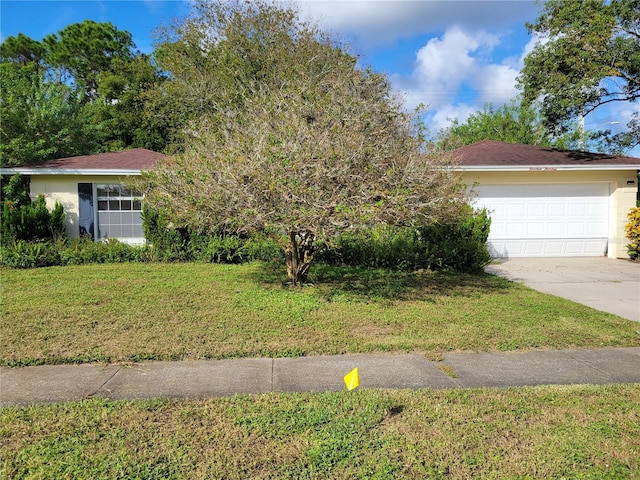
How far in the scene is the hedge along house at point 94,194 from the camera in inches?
462

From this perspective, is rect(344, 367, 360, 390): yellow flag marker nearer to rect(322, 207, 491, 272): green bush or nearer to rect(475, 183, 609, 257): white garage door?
rect(322, 207, 491, 272): green bush

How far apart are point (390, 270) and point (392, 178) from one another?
13.3 feet

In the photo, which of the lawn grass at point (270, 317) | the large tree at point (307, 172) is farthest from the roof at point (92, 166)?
the large tree at point (307, 172)

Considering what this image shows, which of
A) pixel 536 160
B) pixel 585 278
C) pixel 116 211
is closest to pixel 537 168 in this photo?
pixel 536 160

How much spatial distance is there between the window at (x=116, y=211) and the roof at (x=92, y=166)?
0.62 metres

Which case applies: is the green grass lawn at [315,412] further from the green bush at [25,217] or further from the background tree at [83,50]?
the background tree at [83,50]

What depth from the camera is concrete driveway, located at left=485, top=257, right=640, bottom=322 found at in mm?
7414

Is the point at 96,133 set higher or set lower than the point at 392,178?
higher

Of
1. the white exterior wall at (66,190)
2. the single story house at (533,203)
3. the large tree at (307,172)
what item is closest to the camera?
the large tree at (307,172)

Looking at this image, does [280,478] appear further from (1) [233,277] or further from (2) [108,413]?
(1) [233,277]

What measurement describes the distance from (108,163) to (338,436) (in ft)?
38.1

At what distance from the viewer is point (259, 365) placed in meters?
4.45

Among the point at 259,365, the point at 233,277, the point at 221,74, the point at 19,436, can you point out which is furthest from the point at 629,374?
the point at 221,74

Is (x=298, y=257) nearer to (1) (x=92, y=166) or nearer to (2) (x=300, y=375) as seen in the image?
(2) (x=300, y=375)
